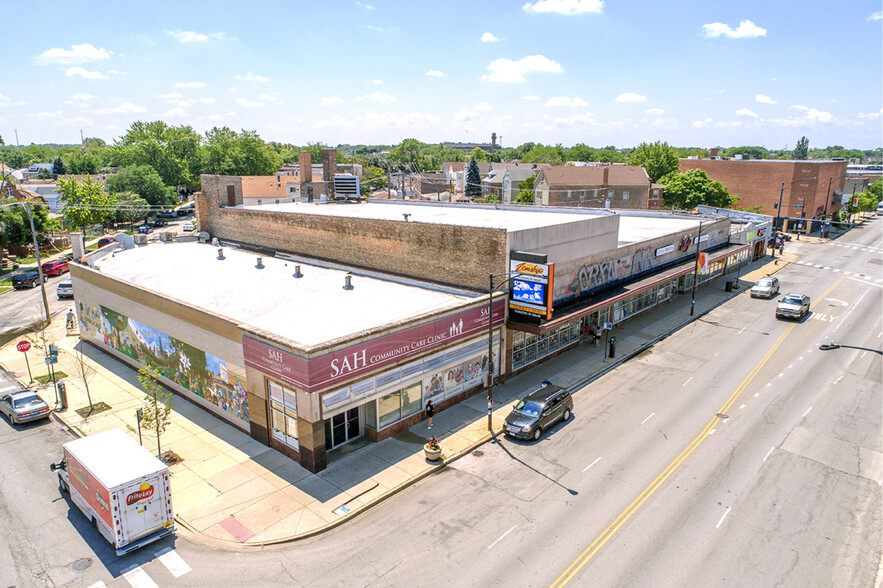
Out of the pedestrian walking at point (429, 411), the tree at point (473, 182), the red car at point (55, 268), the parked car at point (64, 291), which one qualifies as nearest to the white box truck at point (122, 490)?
the pedestrian walking at point (429, 411)

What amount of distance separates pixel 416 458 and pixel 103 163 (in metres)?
188

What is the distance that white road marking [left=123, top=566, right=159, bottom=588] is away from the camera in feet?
51.8

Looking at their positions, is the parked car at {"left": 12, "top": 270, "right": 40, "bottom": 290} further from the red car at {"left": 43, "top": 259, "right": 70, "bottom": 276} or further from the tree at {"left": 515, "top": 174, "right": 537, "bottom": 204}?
the tree at {"left": 515, "top": 174, "right": 537, "bottom": 204}

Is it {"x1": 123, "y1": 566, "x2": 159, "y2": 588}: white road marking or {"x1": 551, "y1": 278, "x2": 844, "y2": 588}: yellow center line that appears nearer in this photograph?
{"x1": 123, "y1": 566, "x2": 159, "y2": 588}: white road marking

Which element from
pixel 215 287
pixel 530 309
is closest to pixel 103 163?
pixel 215 287

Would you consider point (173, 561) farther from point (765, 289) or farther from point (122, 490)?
point (765, 289)

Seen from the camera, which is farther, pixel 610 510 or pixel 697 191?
pixel 697 191

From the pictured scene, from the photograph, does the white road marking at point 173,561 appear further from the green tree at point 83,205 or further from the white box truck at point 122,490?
the green tree at point 83,205

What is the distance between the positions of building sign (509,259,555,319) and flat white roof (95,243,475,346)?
8.02 feet

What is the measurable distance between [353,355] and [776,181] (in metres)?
93.4

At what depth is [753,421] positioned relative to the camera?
84.5ft

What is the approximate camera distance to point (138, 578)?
52.9ft

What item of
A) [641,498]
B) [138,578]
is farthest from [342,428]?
[641,498]

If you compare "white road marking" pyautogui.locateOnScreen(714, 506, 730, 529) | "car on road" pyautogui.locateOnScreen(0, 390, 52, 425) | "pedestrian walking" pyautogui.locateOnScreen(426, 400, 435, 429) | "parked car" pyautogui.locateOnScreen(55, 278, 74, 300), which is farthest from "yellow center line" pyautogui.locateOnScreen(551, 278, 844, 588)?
"parked car" pyautogui.locateOnScreen(55, 278, 74, 300)
